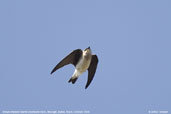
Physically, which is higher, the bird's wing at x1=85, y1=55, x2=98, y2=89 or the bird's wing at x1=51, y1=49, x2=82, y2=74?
the bird's wing at x1=51, y1=49, x2=82, y2=74

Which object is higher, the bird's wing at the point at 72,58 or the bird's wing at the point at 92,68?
the bird's wing at the point at 72,58

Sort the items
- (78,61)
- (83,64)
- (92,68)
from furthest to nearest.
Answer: (92,68) → (78,61) → (83,64)

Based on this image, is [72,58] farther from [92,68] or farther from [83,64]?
[92,68]

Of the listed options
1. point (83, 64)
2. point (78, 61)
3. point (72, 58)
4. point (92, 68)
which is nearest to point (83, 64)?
point (83, 64)

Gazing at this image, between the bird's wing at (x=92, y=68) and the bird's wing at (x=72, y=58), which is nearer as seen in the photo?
the bird's wing at (x=72, y=58)

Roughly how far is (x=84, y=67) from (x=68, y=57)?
0.51 metres

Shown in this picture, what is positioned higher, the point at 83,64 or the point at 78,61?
the point at 78,61

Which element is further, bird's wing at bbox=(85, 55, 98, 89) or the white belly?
bird's wing at bbox=(85, 55, 98, 89)

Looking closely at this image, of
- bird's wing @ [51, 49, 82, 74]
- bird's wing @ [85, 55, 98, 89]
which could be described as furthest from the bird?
bird's wing @ [85, 55, 98, 89]

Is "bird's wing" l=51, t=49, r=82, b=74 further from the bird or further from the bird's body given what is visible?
the bird's body

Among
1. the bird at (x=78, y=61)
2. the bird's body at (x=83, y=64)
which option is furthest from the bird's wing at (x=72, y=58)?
the bird's body at (x=83, y=64)

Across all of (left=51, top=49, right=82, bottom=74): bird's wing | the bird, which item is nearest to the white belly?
the bird

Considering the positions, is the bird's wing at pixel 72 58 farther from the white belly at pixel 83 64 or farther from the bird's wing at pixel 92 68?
the bird's wing at pixel 92 68

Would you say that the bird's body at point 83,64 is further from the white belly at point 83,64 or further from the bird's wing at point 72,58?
the bird's wing at point 72,58
